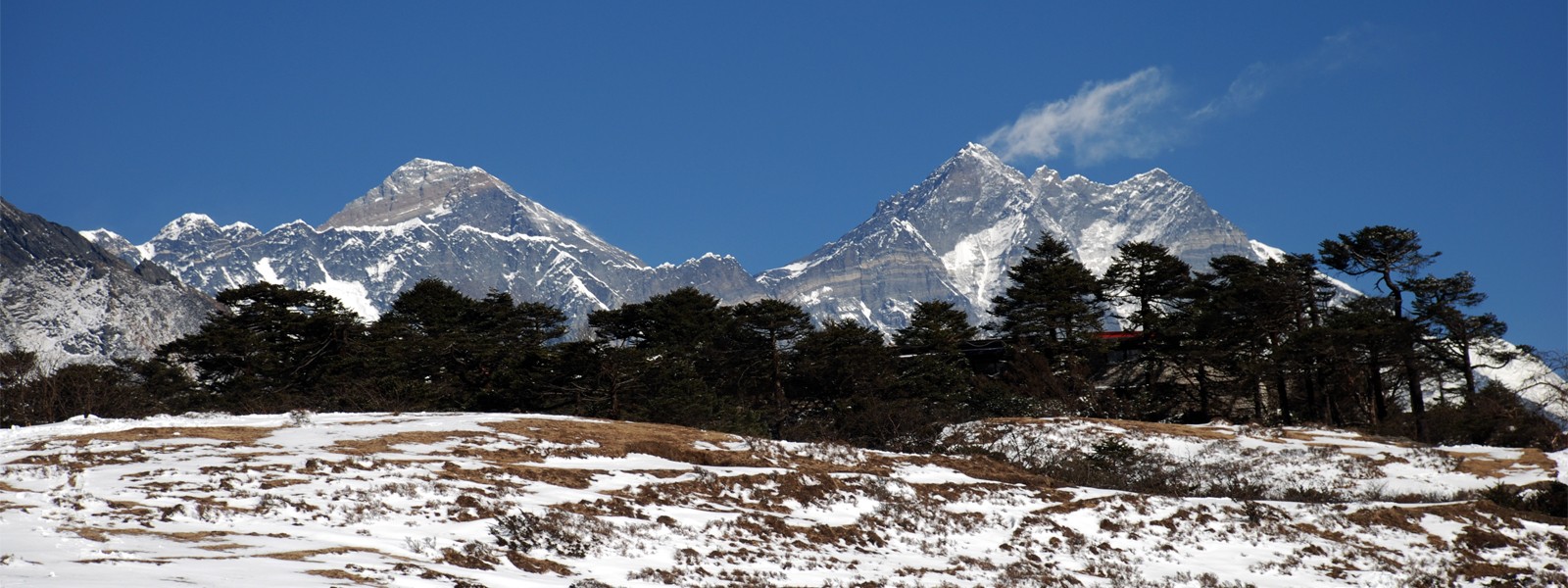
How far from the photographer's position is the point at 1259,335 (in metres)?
56.3

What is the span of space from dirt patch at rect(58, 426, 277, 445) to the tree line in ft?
56.1

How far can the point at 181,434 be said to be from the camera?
28.1m

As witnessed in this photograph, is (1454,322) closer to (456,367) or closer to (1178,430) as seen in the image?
(1178,430)

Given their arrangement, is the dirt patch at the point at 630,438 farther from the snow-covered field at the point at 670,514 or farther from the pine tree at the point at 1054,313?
the pine tree at the point at 1054,313

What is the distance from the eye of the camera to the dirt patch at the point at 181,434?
2686 centimetres

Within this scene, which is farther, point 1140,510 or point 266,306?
point 266,306

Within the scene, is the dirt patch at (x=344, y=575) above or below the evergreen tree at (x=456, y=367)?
below

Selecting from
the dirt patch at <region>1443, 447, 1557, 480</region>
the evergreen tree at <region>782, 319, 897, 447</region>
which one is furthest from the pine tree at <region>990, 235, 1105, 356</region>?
the dirt patch at <region>1443, 447, 1557, 480</region>

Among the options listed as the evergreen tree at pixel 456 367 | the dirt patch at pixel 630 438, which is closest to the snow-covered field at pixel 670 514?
the dirt patch at pixel 630 438

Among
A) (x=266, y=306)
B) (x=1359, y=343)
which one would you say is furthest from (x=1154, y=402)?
(x=266, y=306)

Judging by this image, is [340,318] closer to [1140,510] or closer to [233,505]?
[233,505]

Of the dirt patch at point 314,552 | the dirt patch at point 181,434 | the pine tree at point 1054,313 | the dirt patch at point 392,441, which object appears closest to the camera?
the dirt patch at point 314,552

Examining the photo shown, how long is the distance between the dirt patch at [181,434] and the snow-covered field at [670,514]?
95 mm

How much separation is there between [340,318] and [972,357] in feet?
138
